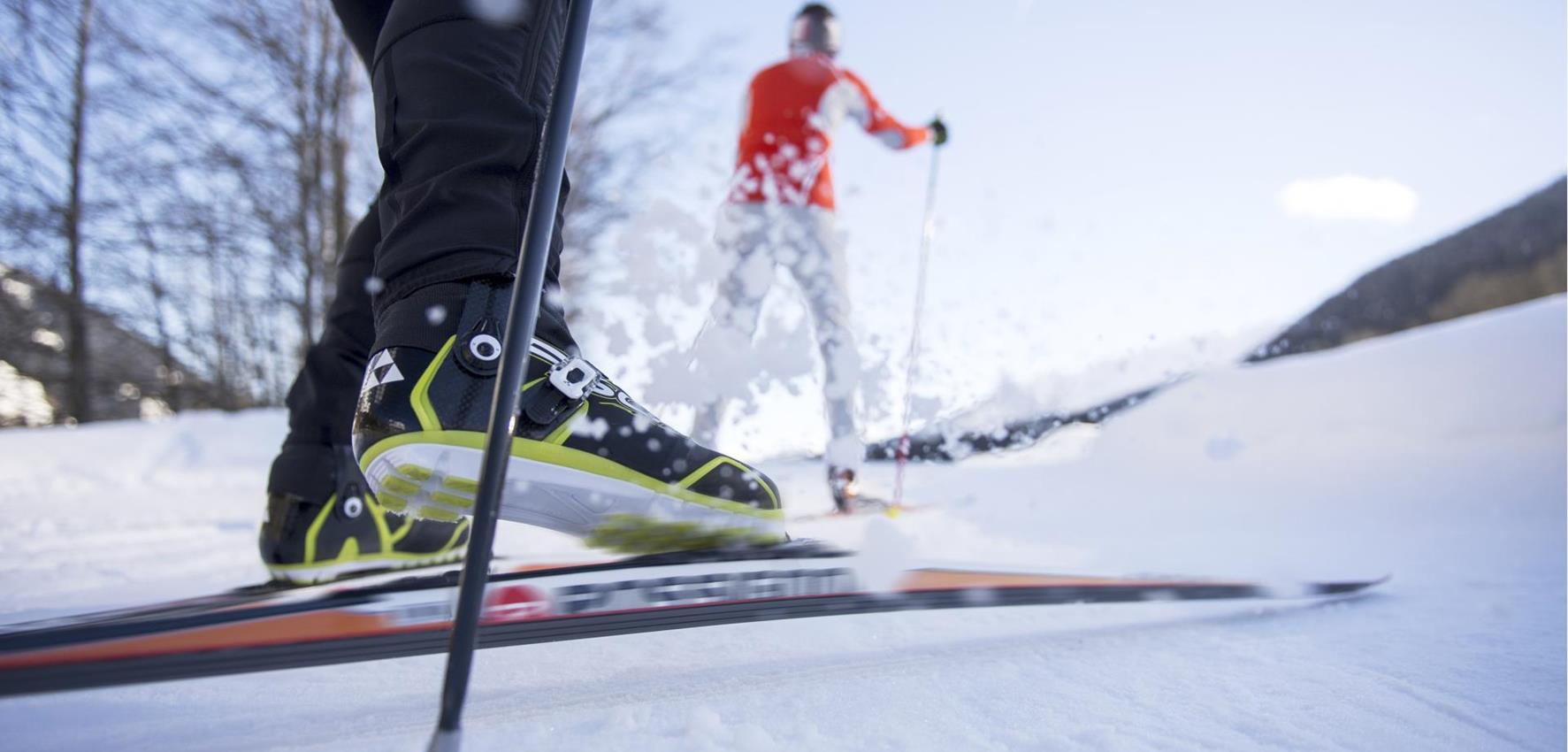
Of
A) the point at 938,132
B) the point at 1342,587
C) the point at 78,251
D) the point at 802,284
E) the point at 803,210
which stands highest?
the point at 938,132

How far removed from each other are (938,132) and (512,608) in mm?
2640

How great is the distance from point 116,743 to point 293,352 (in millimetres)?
6989

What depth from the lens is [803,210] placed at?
8.21ft

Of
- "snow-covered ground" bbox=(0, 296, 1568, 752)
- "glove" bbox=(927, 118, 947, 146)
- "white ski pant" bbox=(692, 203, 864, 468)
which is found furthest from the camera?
"glove" bbox=(927, 118, 947, 146)

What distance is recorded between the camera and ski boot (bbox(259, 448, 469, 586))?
1.02 metres

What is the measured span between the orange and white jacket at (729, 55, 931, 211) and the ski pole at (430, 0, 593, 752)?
199cm

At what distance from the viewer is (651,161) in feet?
22.8

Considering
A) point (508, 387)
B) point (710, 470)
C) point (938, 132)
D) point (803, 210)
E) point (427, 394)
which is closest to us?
point (508, 387)

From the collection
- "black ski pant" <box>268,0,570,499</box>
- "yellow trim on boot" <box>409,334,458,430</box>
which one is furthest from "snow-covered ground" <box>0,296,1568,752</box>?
"black ski pant" <box>268,0,570,499</box>

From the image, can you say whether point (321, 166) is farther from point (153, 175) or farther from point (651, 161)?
point (651, 161)

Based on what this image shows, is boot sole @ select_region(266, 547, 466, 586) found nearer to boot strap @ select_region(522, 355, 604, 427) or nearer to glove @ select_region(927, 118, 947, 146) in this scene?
boot strap @ select_region(522, 355, 604, 427)

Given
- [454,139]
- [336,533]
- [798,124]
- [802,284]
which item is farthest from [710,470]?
[798,124]

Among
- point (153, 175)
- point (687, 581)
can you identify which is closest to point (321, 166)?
point (153, 175)

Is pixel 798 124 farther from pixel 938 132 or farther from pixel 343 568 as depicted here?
pixel 343 568
